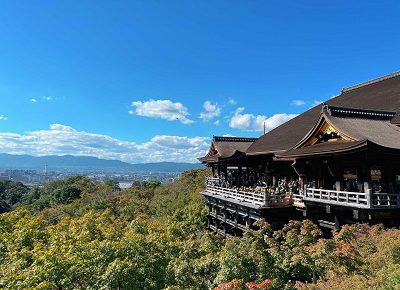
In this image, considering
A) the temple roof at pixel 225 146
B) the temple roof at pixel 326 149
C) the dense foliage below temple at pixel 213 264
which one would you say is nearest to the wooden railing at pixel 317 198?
the dense foliage below temple at pixel 213 264

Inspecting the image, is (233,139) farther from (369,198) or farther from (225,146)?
(369,198)

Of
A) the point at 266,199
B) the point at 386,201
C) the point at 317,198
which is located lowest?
the point at 266,199

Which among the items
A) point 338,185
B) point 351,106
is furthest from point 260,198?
point 351,106

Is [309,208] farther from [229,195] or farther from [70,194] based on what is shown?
[70,194]

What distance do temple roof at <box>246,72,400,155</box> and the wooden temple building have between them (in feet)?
0.14

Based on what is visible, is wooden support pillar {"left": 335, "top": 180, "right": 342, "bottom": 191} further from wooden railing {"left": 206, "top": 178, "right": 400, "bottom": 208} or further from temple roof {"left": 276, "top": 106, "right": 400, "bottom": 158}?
temple roof {"left": 276, "top": 106, "right": 400, "bottom": 158}

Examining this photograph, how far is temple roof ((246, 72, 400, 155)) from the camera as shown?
18.5m

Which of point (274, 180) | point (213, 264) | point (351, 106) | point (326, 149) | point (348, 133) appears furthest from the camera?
point (274, 180)

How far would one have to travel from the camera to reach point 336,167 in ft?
48.7

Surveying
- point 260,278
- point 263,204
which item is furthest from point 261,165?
point 260,278

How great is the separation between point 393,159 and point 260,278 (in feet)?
27.3

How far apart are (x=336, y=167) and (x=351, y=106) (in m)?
8.45

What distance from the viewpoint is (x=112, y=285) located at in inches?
290

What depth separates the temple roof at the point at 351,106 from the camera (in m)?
18.5
